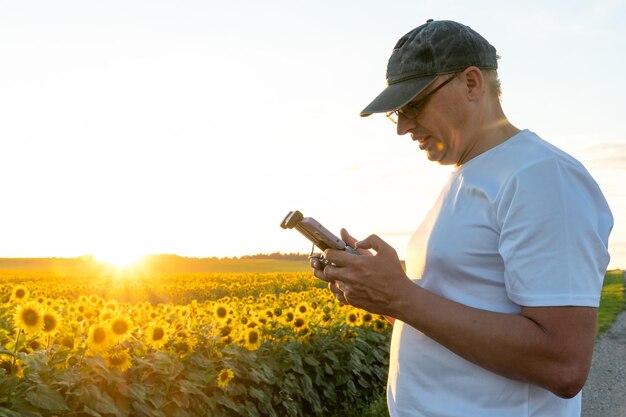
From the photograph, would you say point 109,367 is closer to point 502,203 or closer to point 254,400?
point 254,400

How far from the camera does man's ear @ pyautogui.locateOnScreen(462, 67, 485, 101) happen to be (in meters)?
1.92

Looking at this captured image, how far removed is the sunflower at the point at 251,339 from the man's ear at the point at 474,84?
381 centimetres

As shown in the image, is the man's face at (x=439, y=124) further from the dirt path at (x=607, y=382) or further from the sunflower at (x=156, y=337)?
the dirt path at (x=607, y=382)

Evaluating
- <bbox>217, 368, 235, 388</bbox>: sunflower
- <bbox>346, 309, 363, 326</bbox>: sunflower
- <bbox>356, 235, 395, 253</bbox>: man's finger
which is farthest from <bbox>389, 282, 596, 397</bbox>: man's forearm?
<bbox>346, 309, 363, 326</bbox>: sunflower

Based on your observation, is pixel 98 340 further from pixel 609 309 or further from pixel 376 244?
pixel 609 309

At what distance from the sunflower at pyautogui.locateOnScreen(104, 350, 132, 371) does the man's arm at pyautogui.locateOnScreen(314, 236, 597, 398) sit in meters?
2.51

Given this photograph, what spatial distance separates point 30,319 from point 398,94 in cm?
285

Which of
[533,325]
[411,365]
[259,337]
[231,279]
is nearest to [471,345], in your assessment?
[533,325]

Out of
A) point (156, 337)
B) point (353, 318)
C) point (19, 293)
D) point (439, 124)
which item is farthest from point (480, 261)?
point (353, 318)

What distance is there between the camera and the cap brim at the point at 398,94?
1.90m

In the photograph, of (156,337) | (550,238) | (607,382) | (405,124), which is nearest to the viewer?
(550,238)

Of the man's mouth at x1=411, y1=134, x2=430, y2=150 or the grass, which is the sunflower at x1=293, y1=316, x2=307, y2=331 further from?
the grass

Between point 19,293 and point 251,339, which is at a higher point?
point 19,293

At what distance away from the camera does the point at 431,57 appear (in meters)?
1.91
